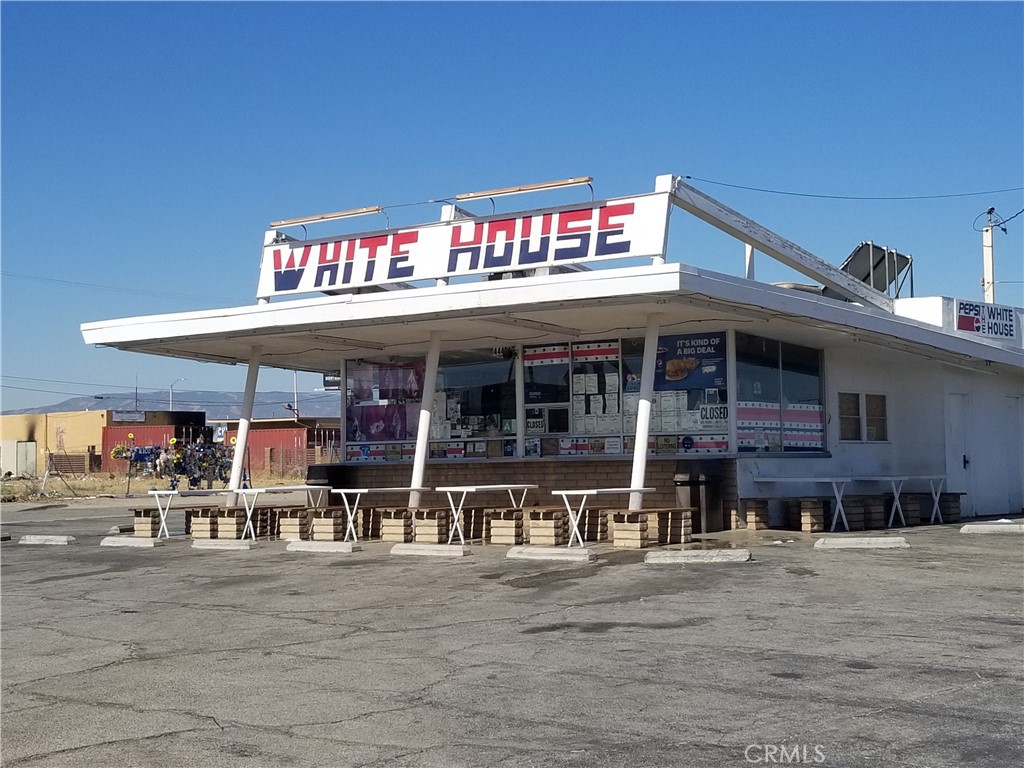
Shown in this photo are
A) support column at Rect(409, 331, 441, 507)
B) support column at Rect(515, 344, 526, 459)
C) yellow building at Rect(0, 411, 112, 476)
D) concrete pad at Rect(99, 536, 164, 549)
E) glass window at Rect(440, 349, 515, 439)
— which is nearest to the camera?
support column at Rect(409, 331, 441, 507)

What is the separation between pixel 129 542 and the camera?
1828 cm

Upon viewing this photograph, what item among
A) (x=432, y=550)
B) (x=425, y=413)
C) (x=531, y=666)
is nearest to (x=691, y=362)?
(x=425, y=413)

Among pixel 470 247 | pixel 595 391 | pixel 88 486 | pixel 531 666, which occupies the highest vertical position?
→ pixel 470 247

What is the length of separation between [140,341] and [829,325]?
11.4m

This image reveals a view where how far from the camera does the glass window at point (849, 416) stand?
68.1ft

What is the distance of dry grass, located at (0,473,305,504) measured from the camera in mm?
42419

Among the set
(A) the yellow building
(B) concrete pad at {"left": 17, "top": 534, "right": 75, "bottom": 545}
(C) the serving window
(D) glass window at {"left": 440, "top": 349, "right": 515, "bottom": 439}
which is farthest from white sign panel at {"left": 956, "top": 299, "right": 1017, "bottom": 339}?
(A) the yellow building

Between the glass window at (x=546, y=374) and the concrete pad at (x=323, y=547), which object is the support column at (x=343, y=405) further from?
the concrete pad at (x=323, y=547)

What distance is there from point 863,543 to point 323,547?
7.60 meters

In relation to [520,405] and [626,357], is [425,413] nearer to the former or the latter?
[520,405]

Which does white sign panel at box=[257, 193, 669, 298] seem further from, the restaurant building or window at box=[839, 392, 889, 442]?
window at box=[839, 392, 889, 442]

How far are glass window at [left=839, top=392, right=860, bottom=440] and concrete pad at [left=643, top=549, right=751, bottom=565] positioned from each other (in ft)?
26.2

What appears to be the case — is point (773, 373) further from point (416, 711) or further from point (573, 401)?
point (416, 711)

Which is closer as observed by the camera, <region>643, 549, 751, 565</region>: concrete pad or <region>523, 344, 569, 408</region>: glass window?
<region>643, 549, 751, 565</region>: concrete pad
